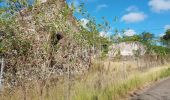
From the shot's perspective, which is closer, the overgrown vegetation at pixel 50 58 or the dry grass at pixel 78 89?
the dry grass at pixel 78 89

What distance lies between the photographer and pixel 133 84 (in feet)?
59.3

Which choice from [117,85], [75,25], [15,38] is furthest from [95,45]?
[15,38]

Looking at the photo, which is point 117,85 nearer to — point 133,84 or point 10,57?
point 133,84

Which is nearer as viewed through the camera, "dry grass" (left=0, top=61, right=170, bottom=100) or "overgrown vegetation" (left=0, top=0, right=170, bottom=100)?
"dry grass" (left=0, top=61, right=170, bottom=100)

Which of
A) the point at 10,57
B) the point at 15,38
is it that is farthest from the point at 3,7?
the point at 10,57

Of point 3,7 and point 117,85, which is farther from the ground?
point 3,7

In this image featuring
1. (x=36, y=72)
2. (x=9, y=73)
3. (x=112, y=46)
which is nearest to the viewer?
(x=36, y=72)

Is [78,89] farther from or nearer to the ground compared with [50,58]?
nearer to the ground

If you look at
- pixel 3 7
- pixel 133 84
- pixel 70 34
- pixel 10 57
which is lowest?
pixel 133 84

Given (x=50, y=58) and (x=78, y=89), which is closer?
(x=78, y=89)

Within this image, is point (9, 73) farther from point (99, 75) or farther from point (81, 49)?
point (81, 49)

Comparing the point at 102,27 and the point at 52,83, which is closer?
the point at 52,83

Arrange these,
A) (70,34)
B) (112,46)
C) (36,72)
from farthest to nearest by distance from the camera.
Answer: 1. (112,46)
2. (70,34)
3. (36,72)

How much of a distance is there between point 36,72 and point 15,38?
10.6ft
